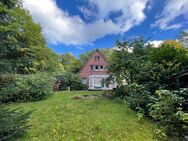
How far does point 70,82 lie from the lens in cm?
2330

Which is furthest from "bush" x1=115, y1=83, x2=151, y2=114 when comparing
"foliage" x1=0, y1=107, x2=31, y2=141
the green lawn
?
"foliage" x1=0, y1=107, x2=31, y2=141

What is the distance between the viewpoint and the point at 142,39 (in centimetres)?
1457

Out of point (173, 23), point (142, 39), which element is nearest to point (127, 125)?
point (142, 39)

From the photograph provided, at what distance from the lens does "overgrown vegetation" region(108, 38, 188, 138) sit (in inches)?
283

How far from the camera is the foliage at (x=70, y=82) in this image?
22.9 m

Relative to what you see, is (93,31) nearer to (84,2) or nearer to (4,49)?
(84,2)

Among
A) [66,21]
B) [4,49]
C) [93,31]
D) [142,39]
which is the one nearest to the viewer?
Answer: [4,49]

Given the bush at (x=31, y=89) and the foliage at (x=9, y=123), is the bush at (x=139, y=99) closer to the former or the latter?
the foliage at (x=9, y=123)

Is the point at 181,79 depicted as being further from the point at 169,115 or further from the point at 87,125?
the point at 87,125

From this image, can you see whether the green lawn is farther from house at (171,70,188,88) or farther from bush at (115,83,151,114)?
house at (171,70,188,88)

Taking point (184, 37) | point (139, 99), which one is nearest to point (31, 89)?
point (139, 99)

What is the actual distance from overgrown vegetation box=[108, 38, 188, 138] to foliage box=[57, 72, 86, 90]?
997 cm

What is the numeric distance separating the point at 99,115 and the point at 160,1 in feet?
30.5

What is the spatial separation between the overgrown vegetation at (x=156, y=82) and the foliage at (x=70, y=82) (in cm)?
997
